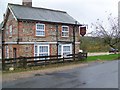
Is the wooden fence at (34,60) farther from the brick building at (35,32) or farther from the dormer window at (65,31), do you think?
the dormer window at (65,31)

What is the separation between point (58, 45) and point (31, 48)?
406 centimetres

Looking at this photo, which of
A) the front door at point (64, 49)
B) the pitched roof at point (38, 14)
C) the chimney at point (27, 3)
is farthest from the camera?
the chimney at point (27, 3)

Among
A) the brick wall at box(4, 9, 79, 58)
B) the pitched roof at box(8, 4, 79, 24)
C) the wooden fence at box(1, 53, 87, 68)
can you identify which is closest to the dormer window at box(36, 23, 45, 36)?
the brick wall at box(4, 9, 79, 58)

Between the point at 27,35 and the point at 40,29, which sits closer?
the point at 27,35

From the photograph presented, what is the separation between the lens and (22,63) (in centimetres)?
2094

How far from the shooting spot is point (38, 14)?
2745 cm

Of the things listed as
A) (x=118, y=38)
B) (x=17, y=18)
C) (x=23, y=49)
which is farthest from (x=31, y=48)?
(x=118, y=38)

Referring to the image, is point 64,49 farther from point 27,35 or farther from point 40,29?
point 27,35

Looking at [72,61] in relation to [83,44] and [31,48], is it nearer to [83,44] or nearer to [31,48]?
[31,48]

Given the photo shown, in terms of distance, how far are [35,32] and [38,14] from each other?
3.01 m

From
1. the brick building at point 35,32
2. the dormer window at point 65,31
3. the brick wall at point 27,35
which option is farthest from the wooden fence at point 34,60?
the dormer window at point 65,31

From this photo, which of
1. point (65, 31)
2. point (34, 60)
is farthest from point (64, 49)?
point (34, 60)

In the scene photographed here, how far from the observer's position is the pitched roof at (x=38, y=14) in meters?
25.5

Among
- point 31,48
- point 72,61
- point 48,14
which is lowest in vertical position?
point 72,61
